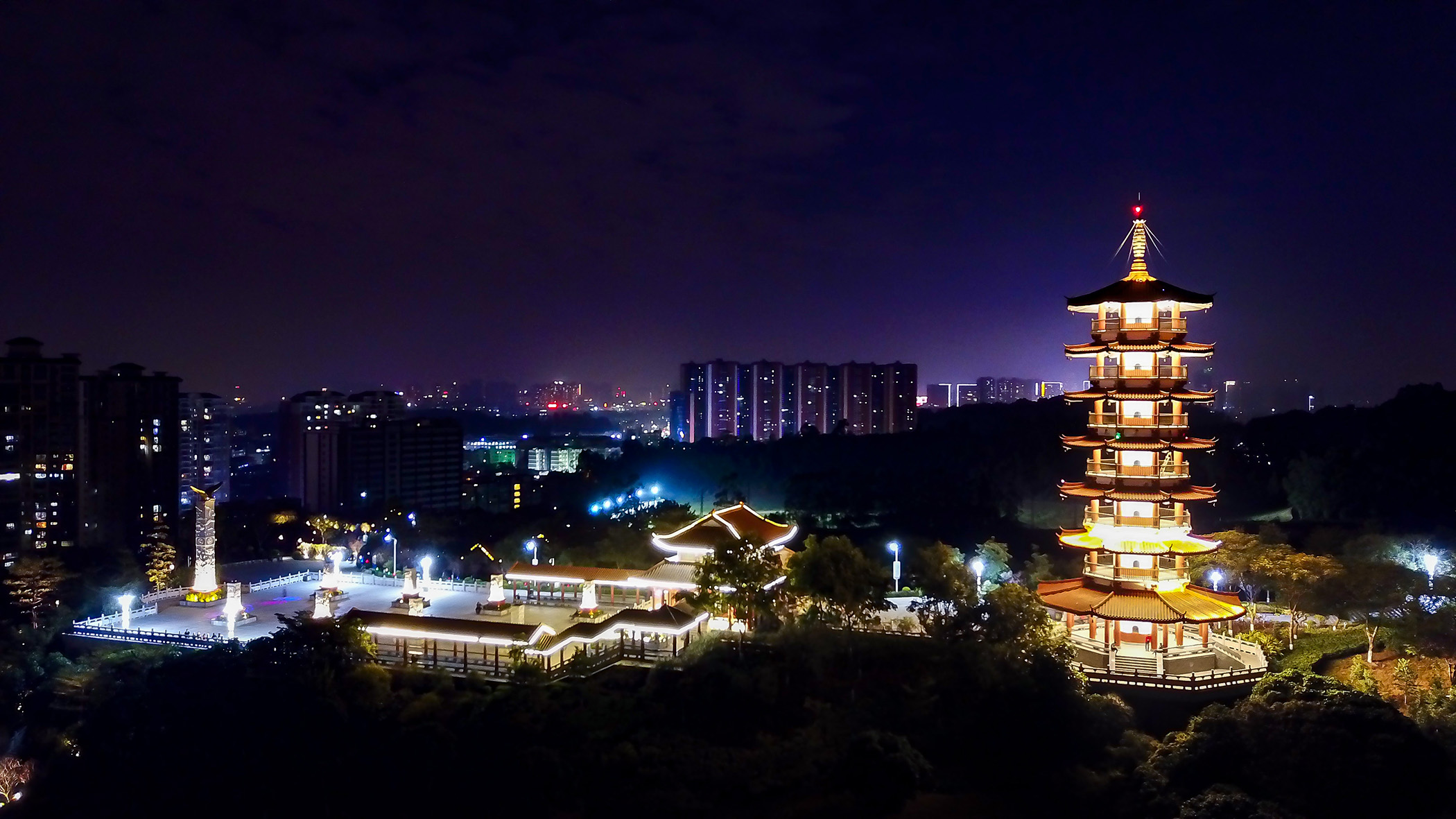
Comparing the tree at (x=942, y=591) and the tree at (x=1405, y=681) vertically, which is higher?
the tree at (x=942, y=591)

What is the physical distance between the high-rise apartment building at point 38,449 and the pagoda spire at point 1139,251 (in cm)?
3650

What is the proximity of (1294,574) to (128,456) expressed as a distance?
1606 inches

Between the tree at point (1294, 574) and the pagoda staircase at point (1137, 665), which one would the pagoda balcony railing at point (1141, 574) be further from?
the tree at point (1294, 574)

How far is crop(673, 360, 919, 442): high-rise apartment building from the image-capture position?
70.0 meters

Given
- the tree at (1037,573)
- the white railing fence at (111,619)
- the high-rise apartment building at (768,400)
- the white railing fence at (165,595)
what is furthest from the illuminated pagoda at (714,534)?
the high-rise apartment building at (768,400)

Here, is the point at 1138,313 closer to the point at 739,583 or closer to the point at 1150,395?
the point at 1150,395

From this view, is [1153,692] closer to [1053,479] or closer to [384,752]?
[384,752]

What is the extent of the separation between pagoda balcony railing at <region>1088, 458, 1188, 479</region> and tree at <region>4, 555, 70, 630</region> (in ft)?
77.3

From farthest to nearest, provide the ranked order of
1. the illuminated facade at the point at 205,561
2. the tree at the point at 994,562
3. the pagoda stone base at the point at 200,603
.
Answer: the tree at the point at 994,562
the illuminated facade at the point at 205,561
the pagoda stone base at the point at 200,603

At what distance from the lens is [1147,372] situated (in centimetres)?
1884

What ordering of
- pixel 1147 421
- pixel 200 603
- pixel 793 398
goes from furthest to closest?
pixel 793 398 → pixel 200 603 → pixel 1147 421

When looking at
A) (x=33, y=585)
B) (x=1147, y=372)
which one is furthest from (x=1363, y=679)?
(x=33, y=585)

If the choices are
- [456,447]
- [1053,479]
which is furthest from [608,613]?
[456,447]

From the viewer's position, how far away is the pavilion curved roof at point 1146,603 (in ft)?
57.4
